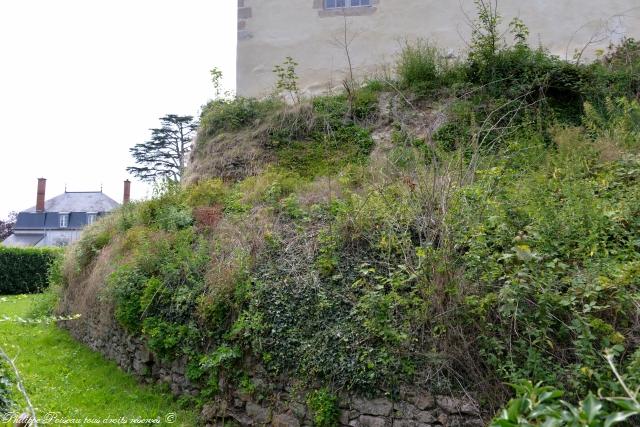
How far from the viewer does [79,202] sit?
3972cm

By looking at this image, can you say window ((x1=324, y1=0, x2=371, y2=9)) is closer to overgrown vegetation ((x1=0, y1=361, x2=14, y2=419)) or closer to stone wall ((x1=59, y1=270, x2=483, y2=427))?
stone wall ((x1=59, y1=270, x2=483, y2=427))

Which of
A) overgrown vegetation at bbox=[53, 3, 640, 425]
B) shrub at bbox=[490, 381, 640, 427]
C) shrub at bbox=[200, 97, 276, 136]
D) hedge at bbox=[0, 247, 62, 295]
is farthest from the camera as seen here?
hedge at bbox=[0, 247, 62, 295]

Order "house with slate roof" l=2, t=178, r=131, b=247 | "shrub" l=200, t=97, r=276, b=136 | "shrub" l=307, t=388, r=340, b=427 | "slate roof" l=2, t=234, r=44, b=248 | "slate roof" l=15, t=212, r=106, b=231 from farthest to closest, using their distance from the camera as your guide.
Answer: "slate roof" l=15, t=212, r=106, b=231 → "slate roof" l=2, t=234, r=44, b=248 → "house with slate roof" l=2, t=178, r=131, b=247 → "shrub" l=200, t=97, r=276, b=136 → "shrub" l=307, t=388, r=340, b=427

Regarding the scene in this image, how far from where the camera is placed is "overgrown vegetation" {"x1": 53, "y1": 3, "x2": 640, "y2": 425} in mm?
3412

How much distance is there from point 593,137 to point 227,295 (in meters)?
5.07

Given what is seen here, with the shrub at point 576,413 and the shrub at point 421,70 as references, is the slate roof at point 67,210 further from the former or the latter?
the shrub at point 576,413

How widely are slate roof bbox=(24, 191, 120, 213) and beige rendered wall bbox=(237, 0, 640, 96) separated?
31.3 meters

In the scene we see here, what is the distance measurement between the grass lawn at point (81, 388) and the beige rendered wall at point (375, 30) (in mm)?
6017

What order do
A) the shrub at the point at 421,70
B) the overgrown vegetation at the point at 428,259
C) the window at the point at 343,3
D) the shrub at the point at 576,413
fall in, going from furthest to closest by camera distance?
the window at the point at 343,3, the shrub at the point at 421,70, the overgrown vegetation at the point at 428,259, the shrub at the point at 576,413

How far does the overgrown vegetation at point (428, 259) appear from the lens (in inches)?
134

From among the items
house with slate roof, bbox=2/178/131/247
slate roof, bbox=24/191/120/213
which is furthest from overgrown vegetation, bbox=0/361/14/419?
slate roof, bbox=24/191/120/213

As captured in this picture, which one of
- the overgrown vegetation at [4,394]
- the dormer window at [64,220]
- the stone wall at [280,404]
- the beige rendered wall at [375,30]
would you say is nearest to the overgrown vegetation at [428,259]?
the stone wall at [280,404]

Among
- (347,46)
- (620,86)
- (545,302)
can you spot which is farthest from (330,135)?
(545,302)

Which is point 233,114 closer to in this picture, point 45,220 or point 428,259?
point 428,259
